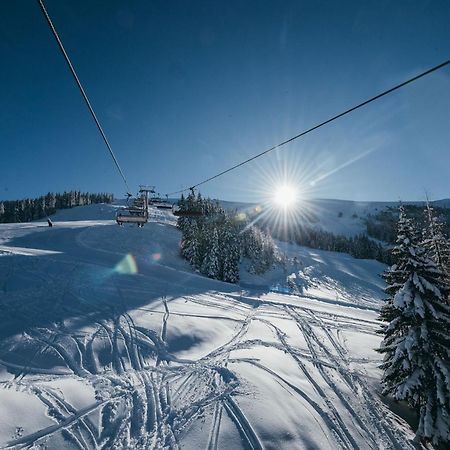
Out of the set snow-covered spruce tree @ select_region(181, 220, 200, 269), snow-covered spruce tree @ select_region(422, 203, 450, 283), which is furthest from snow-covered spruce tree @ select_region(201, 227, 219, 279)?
snow-covered spruce tree @ select_region(422, 203, 450, 283)

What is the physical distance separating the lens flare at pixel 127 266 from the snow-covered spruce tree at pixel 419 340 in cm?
2273

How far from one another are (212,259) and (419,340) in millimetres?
35581

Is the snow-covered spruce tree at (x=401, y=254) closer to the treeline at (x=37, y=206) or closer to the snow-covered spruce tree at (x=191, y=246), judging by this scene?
the snow-covered spruce tree at (x=191, y=246)

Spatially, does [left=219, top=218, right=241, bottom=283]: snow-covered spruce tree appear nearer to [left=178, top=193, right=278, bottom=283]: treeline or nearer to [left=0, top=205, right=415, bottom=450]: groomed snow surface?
[left=178, top=193, right=278, bottom=283]: treeline

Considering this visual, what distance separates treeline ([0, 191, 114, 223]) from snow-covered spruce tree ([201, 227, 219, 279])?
9216cm

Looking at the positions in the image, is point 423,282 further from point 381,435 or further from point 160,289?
point 160,289

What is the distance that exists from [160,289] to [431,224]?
69.1 ft

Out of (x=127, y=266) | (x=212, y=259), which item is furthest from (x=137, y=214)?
(x=212, y=259)

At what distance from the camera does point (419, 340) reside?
1172cm

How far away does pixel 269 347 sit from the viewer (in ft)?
49.5

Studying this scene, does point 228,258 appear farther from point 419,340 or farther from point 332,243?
point 332,243

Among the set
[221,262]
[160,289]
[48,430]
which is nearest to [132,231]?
[221,262]

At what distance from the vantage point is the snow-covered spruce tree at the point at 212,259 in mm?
45259

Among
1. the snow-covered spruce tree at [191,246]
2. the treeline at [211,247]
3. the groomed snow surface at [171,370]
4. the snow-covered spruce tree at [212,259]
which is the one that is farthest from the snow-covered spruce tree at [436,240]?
the snow-covered spruce tree at [191,246]
